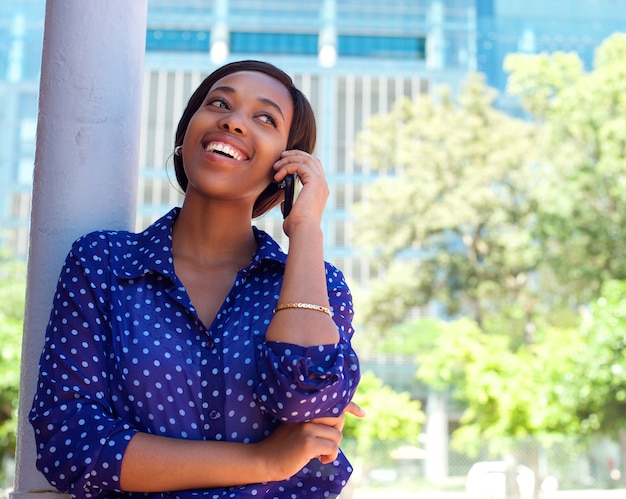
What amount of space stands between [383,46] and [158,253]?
39242 millimetres

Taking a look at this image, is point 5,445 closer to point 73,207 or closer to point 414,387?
point 73,207

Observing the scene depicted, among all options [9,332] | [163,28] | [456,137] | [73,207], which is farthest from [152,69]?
[73,207]

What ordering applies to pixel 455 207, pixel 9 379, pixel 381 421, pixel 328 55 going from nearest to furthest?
pixel 9 379 < pixel 381 421 < pixel 455 207 < pixel 328 55

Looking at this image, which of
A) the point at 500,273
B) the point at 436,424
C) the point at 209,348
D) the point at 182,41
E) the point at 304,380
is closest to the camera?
the point at 304,380

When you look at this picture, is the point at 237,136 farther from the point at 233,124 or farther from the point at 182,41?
the point at 182,41

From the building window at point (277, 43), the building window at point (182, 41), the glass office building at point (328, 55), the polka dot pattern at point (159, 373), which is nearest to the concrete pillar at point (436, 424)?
the glass office building at point (328, 55)

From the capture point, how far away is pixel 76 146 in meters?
1.51

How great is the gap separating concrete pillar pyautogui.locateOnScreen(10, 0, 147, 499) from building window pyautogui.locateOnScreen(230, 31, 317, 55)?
126 feet

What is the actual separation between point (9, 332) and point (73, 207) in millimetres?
14526

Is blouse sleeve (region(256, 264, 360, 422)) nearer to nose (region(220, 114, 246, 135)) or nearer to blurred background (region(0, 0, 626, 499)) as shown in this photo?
nose (region(220, 114, 246, 135))

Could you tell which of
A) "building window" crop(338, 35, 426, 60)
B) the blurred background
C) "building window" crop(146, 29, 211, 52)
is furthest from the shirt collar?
"building window" crop(338, 35, 426, 60)

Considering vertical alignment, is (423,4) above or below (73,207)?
above

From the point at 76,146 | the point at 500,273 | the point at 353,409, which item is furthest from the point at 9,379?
the point at 353,409

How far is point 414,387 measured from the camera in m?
33.8
